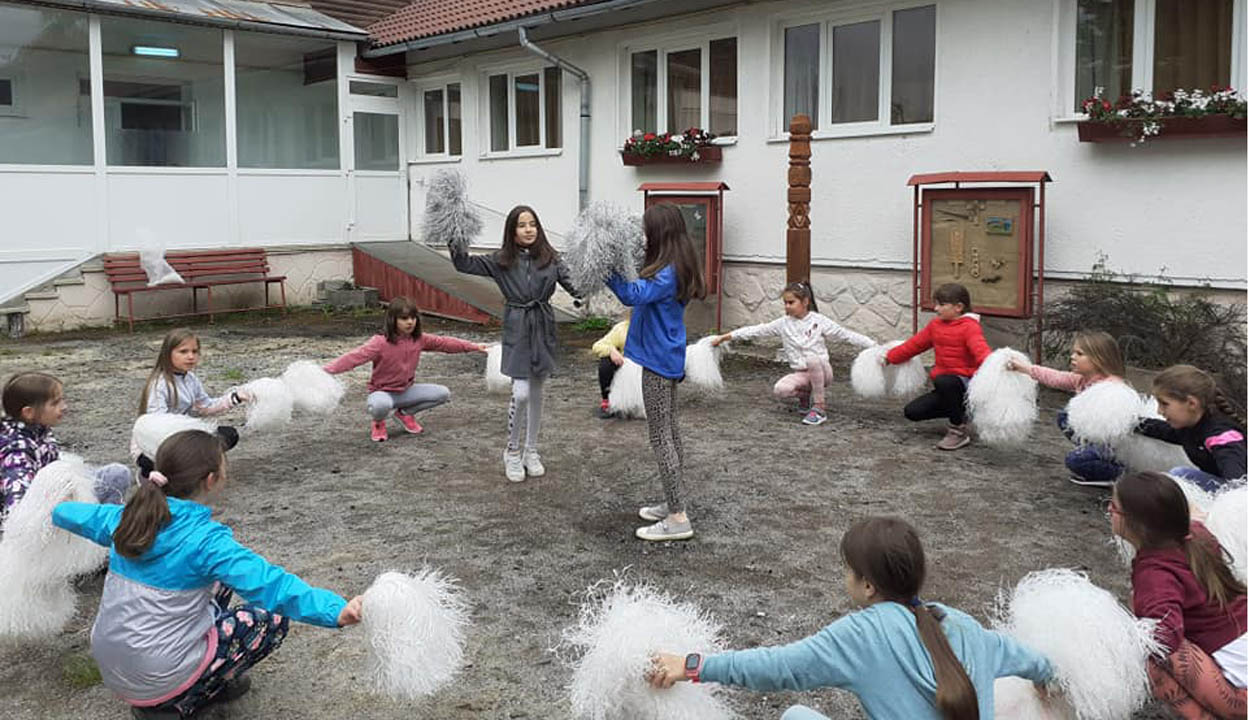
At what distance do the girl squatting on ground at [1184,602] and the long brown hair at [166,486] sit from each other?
2.69 meters

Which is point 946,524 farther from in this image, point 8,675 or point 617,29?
point 617,29

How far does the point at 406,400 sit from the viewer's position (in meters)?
7.14

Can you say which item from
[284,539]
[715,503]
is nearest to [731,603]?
[715,503]

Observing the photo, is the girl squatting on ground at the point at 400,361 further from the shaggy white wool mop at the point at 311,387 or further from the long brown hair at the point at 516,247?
the long brown hair at the point at 516,247

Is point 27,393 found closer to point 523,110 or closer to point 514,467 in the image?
point 514,467

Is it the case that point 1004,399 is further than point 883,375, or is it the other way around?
point 883,375

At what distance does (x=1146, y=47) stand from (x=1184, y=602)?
24.3ft

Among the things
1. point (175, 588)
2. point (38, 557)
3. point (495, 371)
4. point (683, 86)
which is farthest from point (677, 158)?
point (175, 588)

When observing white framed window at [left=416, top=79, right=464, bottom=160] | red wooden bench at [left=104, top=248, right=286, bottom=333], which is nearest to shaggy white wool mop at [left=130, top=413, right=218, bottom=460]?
red wooden bench at [left=104, top=248, right=286, bottom=333]

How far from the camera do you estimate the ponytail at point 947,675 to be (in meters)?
2.26

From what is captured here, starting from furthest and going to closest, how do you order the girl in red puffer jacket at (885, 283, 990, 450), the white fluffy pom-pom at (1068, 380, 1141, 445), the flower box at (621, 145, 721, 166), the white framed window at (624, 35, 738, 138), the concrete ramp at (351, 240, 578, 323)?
the concrete ramp at (351, 240, 578, 323) → the white framed window at (624, 35, 738, 138) → the flower box at (621, 145, 721, 166) → the girl in red puffer jacket at (885, 283, 990, 450) → the white fluffy pom-pom at (1068, 380, 1141, 445)

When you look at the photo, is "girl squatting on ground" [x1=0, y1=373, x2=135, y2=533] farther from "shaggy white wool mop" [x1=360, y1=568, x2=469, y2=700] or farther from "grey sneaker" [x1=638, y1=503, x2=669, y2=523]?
"grey sneaker" [x1=638, y1=503, x2=669, y2=523]

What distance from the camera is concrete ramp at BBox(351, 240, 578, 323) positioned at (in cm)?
1366

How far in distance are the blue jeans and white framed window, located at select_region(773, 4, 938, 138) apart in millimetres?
5286
